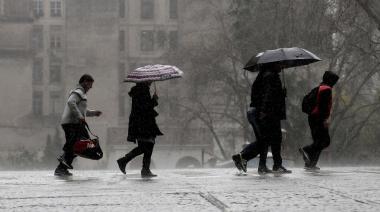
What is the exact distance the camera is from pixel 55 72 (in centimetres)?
7188

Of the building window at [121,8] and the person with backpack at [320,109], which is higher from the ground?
the building window at [121,8]

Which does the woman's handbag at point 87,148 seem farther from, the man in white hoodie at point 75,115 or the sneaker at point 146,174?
the sneaker at point 146,174

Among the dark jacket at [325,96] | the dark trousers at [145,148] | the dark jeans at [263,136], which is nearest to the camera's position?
the dark jeans at [263,136]

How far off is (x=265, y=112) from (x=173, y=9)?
61.8 meters

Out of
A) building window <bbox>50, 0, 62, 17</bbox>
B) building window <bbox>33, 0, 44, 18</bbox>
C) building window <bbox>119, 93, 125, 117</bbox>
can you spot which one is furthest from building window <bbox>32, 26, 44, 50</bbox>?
Result: building window <bbox>119, 93, 125, 117</bbox>

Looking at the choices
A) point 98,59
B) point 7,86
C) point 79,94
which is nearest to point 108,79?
point 98,59

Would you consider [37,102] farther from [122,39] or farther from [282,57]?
[282,57]

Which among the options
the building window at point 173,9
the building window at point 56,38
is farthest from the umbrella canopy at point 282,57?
the building window at point 56,38

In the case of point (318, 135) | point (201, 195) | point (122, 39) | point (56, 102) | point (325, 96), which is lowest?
point (56, 102)

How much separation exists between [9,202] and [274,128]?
494 centimetres

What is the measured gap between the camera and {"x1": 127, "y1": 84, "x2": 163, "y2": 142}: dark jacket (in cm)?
1191

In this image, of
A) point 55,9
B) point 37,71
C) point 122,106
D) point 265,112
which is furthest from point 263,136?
point 55,9

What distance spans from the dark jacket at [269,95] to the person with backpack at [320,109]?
0.90 metres

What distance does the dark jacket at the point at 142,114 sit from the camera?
39.1ft
